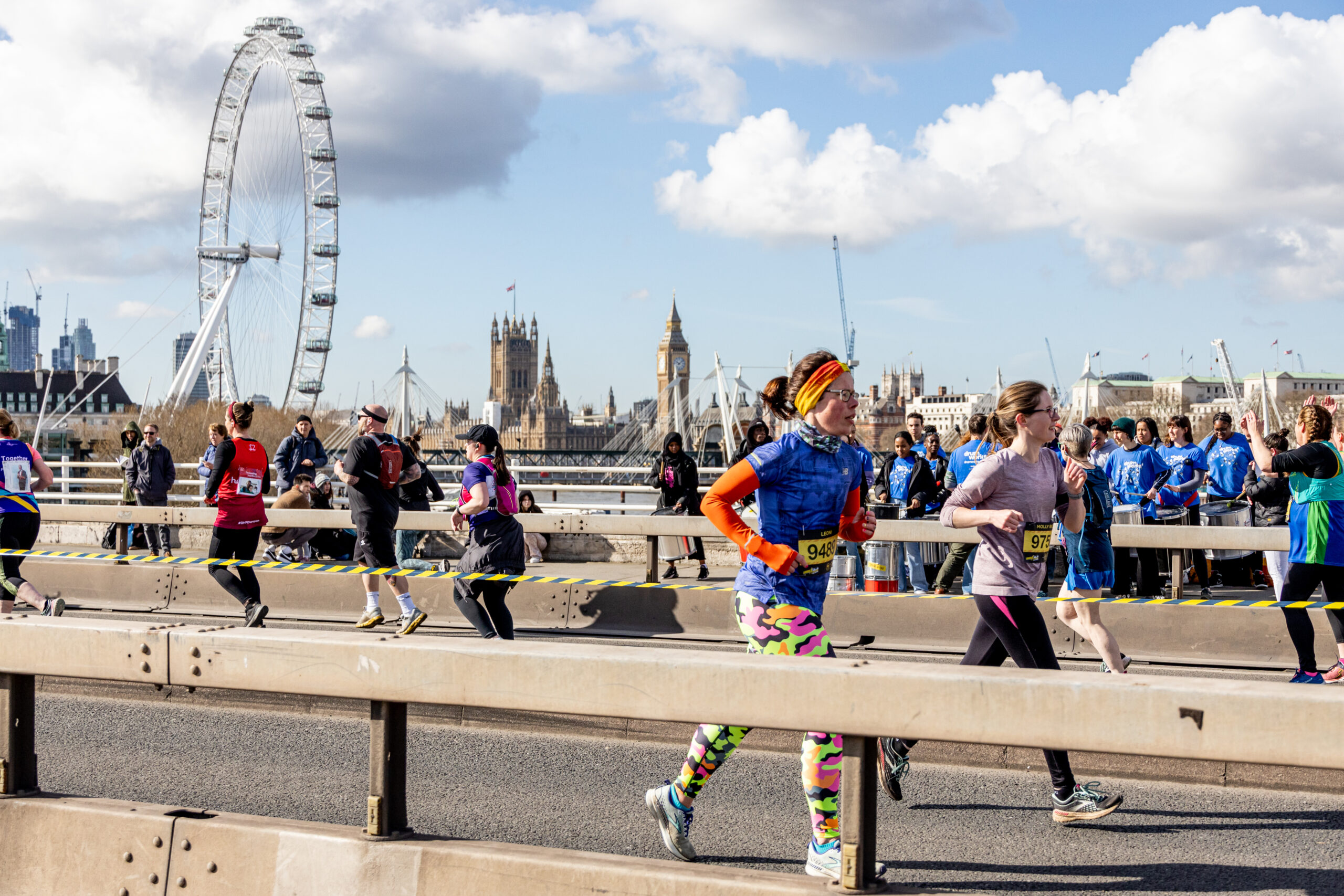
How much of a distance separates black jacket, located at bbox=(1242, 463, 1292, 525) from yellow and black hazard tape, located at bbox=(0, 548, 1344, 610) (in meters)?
0.83

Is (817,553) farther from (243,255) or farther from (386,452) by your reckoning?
(243,255)

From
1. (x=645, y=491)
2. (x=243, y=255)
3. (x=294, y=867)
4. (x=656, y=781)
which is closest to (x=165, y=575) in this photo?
(x=645, y=491)

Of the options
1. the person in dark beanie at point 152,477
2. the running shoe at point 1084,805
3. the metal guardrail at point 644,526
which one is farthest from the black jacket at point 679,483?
Answer: the running shoe at point 1084,805

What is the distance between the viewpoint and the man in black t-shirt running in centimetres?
1004

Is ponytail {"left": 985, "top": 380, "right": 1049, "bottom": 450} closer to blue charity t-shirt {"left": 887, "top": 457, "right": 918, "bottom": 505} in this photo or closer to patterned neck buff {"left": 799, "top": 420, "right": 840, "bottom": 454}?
patterned neck buff {"left": 799, "top": 420, "right": 840, "bottom": 454}

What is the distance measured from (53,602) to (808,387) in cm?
808

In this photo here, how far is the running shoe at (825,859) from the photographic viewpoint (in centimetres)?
407

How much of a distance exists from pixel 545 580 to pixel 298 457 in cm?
659

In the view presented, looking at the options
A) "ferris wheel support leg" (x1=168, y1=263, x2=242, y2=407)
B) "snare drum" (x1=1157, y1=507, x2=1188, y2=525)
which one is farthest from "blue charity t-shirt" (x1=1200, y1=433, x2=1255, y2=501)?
"ferris wheel support leg" (x1=168, y1=263, x2=242, y2=407)

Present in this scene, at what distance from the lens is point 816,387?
15.2ft

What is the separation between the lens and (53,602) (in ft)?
34.2

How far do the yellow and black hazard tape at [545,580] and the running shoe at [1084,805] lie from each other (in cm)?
149

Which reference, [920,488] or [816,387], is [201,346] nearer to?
[920,488]

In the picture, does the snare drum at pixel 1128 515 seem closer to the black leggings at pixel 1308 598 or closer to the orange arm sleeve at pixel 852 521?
the black leggings at pixel 1308 598
